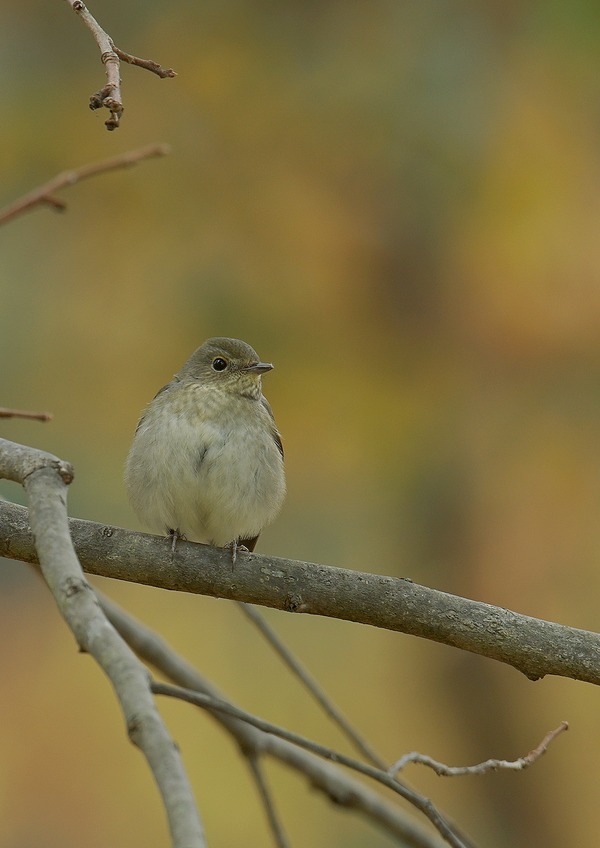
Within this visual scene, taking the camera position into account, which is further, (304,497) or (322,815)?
(304,497)

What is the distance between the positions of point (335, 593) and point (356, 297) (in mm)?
2639

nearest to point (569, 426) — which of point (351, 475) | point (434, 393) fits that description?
point (434, 393)

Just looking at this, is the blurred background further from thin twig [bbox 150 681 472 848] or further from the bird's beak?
thin twig [bbox 150 681 472 848]

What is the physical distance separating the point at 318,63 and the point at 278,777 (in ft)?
9.85

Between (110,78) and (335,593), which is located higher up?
(110,78)

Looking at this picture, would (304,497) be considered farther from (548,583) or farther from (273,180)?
(273,180)

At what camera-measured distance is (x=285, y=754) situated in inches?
110

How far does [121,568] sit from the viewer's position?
1998 millimetres

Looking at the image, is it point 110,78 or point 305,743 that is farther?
point 305,743

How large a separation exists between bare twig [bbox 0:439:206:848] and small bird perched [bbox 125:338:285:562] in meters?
1.00

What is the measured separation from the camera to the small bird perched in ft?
8.39

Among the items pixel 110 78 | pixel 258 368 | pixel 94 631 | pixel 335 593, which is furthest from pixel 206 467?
pixel 110 78

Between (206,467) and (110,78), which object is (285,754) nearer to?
(206,467)

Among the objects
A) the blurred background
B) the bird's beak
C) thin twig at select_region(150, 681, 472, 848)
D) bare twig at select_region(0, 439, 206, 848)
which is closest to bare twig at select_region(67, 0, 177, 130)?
bare twig at select_region(0, 439, 206, 848)
